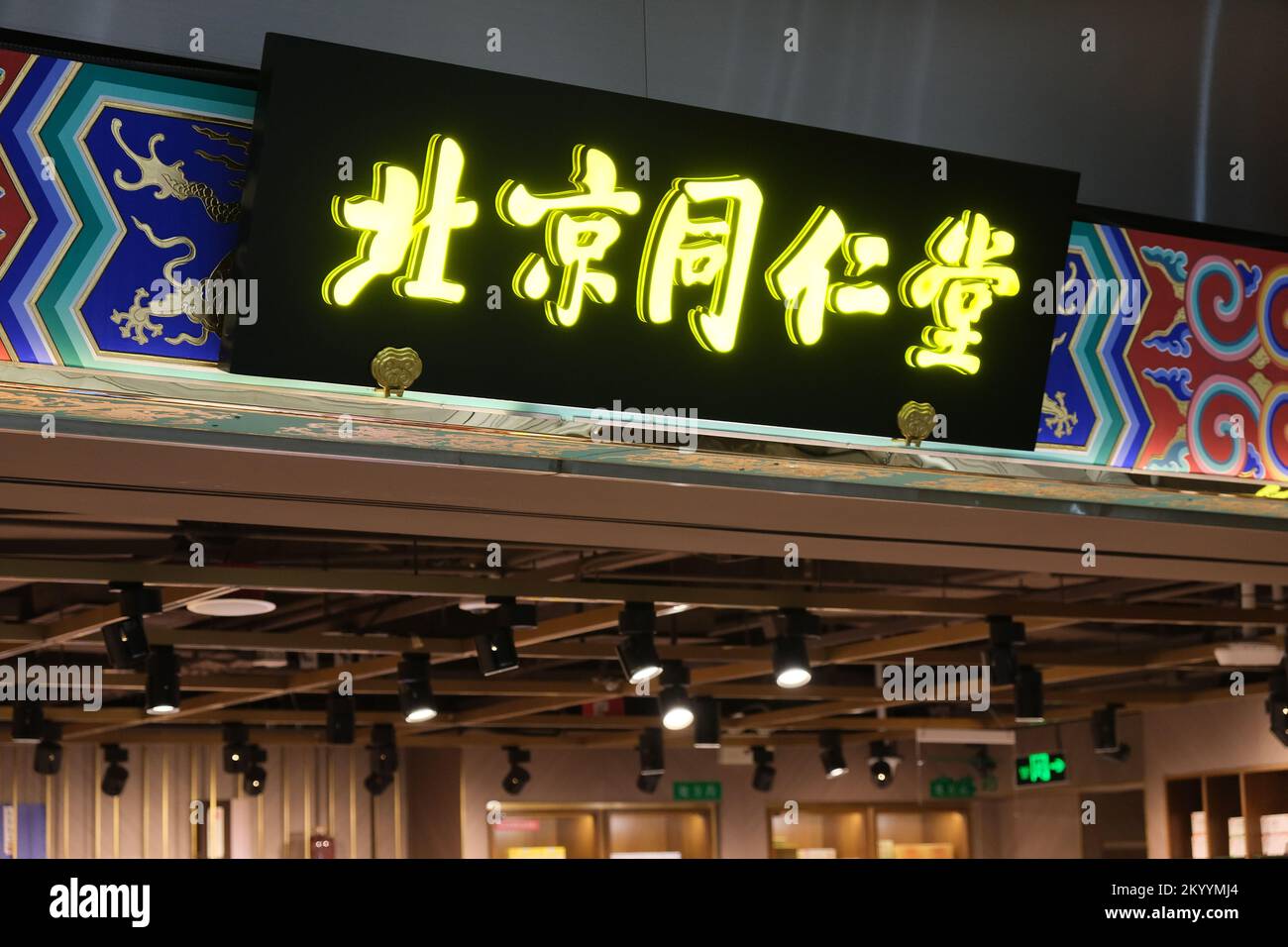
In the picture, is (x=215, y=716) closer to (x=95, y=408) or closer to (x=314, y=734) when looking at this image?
(x=314, y=734)

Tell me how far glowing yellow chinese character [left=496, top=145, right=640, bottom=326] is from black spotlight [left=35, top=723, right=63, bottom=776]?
7.74m

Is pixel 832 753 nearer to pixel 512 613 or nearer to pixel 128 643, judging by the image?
pixel 512 613

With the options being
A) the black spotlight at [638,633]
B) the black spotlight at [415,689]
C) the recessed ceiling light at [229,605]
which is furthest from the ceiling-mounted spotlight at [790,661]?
the recessed ceiling light at [229,605]

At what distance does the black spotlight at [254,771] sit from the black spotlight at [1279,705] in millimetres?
6738

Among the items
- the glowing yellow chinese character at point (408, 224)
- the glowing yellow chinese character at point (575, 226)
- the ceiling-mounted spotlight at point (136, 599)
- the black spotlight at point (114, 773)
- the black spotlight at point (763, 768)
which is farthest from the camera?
the black spotlight at point (763, 768)

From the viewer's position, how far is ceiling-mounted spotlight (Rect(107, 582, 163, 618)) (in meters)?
5.66

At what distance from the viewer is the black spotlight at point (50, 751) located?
9.84 m

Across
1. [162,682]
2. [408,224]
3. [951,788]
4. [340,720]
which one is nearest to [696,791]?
[951,788]

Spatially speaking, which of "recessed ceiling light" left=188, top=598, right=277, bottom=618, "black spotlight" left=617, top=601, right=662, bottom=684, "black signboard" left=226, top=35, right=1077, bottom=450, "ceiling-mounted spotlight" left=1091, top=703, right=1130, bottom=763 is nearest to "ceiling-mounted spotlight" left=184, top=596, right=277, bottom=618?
"recessed ceiling light" left=188, top=598, right=277, bottom=618

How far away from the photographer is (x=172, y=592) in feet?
20.5

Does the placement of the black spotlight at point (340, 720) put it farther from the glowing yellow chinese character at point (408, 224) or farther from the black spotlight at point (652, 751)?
the glowing yellow chinese character at point (408, 224)

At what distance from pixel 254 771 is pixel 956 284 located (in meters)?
8.88

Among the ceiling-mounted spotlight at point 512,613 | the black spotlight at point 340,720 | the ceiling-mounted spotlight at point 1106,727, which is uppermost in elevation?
the ceiling-mounted spotlight at point 512,613
